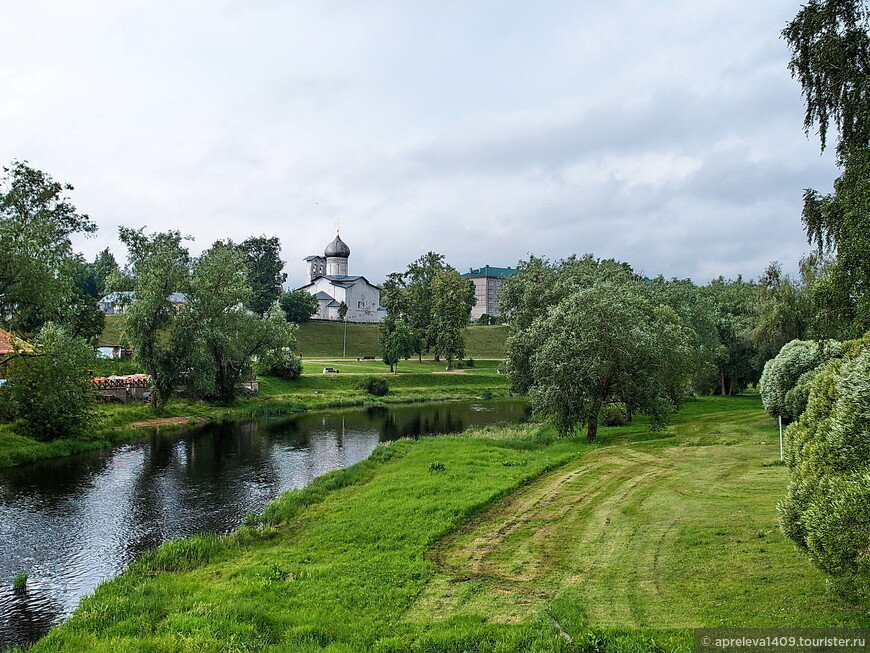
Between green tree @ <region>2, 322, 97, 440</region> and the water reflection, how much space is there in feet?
8.85

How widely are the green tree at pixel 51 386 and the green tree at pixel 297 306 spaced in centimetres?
6493

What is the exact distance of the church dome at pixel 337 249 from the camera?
128 m

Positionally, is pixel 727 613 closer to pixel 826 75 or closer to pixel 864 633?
pixel 864 633

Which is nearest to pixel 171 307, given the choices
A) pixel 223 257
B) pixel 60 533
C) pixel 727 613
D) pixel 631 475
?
pixel 223 257

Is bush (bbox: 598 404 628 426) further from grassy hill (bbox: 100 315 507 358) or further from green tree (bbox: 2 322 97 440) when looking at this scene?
grassy hill (bbox: 100 315 507 358)

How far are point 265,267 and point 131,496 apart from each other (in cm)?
8400

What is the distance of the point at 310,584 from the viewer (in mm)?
12047

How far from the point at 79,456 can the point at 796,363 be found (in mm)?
32728

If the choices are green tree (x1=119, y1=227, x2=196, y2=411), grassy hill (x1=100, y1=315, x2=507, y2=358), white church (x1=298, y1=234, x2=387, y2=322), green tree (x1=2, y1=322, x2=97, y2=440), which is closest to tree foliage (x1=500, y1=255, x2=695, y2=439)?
green tree (x1=2, y1=322, x2=97, y2=440)

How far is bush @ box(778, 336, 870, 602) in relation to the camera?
7.49 m

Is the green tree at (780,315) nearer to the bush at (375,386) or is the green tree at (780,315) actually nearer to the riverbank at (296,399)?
the riverbank at (296,399)

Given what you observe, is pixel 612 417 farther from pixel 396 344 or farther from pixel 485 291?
pixel 485 291

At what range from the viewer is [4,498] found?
71.9ft

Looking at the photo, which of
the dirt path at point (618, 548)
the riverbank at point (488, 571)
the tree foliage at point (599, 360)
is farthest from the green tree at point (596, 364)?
the dirt path at point (618, 548)
